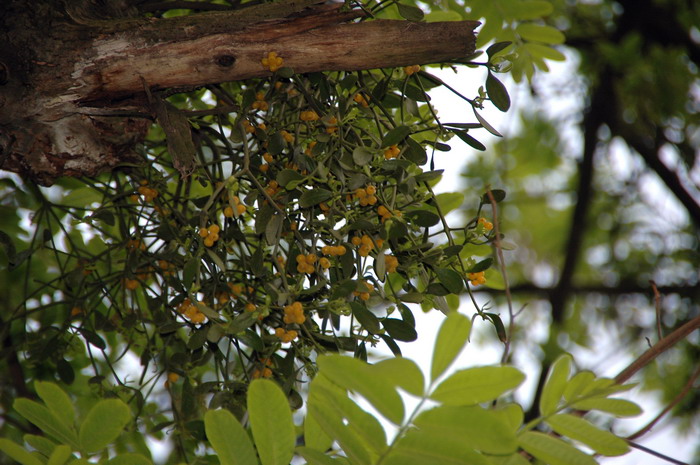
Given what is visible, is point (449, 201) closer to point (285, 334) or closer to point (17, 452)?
point (285, 334)

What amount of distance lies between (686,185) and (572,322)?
0.43 meters

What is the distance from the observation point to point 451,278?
0.66 metres

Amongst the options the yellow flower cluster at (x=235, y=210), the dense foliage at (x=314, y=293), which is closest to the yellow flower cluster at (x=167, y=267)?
the dense foliage at (x=314, y=293)

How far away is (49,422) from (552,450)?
0.43 metres

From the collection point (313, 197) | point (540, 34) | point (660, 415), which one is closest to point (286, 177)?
point (313, 197)

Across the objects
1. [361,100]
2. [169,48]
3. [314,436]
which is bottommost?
[314,436]

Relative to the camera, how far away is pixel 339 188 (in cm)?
69

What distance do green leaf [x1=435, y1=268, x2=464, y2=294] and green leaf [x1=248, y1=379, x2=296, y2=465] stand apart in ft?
0.73

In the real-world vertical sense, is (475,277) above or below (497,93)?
below

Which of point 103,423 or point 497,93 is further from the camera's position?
point 497,93

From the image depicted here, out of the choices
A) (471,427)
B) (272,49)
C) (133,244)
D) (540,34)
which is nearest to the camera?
(471,427)

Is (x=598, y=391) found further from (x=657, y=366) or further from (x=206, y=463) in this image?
(x=657, y=366)

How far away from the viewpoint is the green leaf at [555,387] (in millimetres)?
553

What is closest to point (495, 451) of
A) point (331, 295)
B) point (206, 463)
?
point (331, 295)
